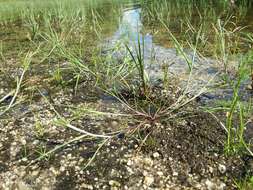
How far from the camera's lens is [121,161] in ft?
9.86

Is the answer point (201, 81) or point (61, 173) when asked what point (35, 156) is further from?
point (201, 81)

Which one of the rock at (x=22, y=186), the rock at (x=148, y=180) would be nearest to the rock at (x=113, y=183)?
the rock at (x=148, y=180)

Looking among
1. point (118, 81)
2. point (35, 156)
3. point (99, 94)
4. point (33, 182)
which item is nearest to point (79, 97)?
point (99, 94)

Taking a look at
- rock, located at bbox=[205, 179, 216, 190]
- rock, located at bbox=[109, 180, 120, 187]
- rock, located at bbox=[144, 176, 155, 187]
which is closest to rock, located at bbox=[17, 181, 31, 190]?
rock, located at bbox=[109, 180, 120, 187]

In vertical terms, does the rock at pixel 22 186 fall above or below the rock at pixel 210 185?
above

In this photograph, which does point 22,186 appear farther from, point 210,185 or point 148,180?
point 210,185

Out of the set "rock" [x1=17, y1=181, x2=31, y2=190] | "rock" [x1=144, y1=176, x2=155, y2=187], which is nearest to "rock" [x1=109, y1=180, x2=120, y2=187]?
"rock" [x1=144, y1=176, x2=155, y2=187]

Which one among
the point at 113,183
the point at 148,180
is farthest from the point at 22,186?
the point at 148,180

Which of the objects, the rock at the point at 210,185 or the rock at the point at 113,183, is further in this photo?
the rock at the point at 113,183

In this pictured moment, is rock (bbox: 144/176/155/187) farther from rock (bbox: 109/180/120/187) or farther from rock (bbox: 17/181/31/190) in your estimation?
rock (bbox: 17/181/31/190)

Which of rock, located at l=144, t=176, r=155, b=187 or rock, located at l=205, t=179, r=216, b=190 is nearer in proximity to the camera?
rock, located at l=205, t=179, r=216, b=190

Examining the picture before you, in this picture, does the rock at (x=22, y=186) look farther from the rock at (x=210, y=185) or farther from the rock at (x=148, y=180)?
the rock at (x=210, y=185)

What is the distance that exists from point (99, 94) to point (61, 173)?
164 cm

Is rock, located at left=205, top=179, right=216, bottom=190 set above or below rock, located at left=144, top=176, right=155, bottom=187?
below
